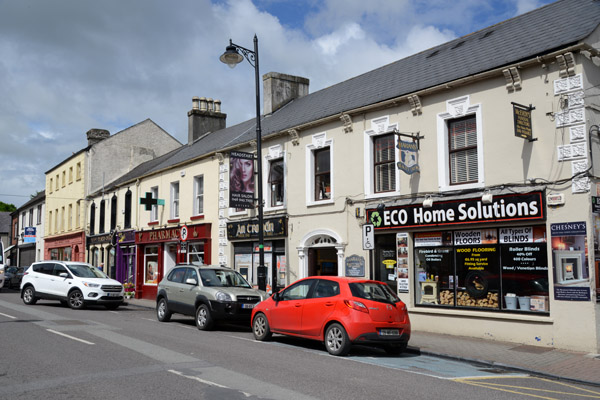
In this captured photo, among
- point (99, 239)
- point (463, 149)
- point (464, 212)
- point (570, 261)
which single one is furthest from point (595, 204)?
point (99, 239)

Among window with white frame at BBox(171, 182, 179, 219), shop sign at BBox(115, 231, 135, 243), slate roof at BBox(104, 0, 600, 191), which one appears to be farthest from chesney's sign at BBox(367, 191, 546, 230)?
shop sign at BBox(115, 231, 135, 243)

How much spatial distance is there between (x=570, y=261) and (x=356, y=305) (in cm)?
470

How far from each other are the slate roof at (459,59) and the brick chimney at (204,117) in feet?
30.7

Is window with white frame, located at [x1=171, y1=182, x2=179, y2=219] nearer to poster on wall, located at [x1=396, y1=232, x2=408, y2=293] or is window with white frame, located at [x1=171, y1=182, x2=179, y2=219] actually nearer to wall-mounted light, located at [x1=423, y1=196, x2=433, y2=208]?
poster on wall, located at [x1=396, y1=232, x2=408, y2=293]

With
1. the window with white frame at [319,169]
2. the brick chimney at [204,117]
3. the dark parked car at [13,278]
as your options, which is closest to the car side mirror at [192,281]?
the window with white frame at [319,169]

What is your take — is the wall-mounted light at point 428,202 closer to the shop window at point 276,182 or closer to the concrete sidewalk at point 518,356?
the concrete sidewalk at point 518,356

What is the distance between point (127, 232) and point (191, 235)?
7561mm

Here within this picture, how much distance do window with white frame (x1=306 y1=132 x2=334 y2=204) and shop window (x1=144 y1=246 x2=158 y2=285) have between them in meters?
12.4

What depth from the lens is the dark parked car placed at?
114 feet

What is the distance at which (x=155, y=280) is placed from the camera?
2711cm

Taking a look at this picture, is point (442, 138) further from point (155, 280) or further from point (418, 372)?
point (155, 280)

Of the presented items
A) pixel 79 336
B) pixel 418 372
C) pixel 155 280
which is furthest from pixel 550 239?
pixel 155 280

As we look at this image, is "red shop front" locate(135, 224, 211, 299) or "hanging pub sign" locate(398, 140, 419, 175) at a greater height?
"hanging pub sign" locate(398, 140, 419, 175)

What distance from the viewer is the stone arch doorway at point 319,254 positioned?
17062 millimetres
